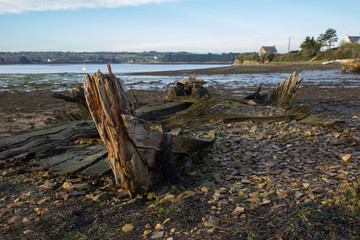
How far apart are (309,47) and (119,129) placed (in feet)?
281

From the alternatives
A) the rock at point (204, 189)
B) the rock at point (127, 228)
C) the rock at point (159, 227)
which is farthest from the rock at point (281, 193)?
the rock at point (127, 228)

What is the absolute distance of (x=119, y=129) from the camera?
415cm

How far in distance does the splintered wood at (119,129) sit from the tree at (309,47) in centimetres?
8178

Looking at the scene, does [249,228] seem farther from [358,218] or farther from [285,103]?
[285,103]

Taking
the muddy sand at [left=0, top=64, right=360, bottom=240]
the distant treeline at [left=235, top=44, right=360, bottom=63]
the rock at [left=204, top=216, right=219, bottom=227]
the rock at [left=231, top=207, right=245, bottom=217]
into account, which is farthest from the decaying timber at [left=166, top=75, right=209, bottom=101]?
the distant treeline at [left=235, top=44, right=360, bottom=63]

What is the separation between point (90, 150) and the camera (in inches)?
255

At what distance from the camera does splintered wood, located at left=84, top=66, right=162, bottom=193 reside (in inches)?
160

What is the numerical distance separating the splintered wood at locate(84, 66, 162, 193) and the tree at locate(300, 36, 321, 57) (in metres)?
81.8

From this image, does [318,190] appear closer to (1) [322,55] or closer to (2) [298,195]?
(2) [298,195]

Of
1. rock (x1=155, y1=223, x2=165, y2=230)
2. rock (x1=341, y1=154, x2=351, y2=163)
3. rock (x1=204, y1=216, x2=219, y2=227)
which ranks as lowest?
rock (x1=155, y1=223, x2=165, y2=230)

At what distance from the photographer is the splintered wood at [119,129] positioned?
4.06 m

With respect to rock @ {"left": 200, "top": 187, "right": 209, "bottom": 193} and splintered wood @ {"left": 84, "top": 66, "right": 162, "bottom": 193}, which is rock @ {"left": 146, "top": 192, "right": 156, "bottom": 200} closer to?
splintered wood @ {"left": 84, "top": 66, "right": 162, "bottom": 193}

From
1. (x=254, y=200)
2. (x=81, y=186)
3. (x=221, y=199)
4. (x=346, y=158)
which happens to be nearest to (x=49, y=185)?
(x=81, y=186)

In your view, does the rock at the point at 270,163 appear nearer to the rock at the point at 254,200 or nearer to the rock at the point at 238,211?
the rock at the point at 254,200
